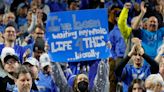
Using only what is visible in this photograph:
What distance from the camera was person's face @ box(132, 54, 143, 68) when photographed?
32.3 feet

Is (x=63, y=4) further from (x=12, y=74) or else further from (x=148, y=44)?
(x=12, y=74)

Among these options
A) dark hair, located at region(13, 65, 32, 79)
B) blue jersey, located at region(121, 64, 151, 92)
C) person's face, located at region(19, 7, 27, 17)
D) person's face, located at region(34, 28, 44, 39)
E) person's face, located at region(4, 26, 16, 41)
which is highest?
person's face, located at region(19, 7, 27, 17)

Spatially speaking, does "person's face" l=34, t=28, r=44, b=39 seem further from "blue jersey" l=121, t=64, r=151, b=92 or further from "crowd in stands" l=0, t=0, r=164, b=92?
"blue jersey" l=121, t=64, r=151, b=92

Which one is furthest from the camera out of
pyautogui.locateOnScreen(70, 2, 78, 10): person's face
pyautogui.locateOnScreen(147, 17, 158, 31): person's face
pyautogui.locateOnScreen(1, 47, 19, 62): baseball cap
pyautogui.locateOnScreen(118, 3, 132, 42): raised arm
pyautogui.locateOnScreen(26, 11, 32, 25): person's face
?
pyautogui.locateOnScreen(70, 2, 78, 10): person's face

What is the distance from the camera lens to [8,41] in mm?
10109

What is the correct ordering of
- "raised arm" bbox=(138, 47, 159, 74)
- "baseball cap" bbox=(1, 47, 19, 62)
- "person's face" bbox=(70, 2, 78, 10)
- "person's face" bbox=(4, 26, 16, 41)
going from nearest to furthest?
"baseball cap" bbox=(1, 47, 19, 62) < "raised arm" bbox=(138, 47, 159, 74) < "person's face" bbox=(4, 26, 16, 41) < "person's face" bbox=(70, 2, 78, 10)

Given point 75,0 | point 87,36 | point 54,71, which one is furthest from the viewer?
point 75,0

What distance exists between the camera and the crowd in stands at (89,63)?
8648mm

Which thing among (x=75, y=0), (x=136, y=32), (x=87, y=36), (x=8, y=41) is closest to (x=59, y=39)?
(x=87, y=36)

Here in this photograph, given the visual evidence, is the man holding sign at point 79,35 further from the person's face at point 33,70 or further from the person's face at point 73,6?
the person's face at point 73,6

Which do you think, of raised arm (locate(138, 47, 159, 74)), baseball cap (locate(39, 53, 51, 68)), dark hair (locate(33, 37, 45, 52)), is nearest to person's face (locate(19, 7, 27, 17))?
dark hair (locate(33, 37, 45, 52))

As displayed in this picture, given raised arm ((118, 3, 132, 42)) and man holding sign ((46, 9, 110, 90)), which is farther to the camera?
raised arm ((118, 3, 132, 42))

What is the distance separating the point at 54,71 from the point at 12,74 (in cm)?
57

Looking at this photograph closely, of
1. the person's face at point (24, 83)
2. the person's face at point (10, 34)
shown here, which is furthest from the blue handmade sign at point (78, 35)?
the person's face at point (10, 34)
